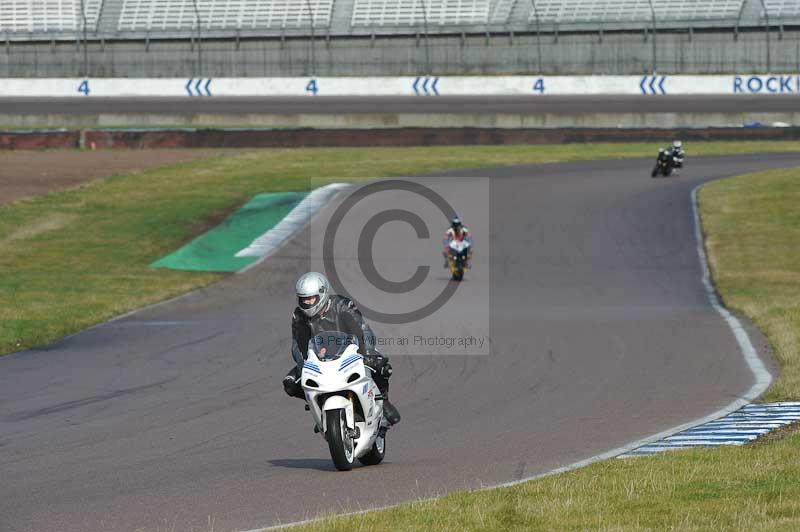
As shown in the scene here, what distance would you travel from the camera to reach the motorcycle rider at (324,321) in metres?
9.80

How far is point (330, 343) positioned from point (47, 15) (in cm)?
5656

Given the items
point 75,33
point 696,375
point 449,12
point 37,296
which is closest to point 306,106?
point 449,12

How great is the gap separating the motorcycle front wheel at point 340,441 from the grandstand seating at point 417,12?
49.8 metres

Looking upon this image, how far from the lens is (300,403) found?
13773 mm

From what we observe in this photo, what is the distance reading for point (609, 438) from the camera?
11555 mm

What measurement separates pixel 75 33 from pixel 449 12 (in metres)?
17.6

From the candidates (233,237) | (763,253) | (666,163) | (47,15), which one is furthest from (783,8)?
(47,15)

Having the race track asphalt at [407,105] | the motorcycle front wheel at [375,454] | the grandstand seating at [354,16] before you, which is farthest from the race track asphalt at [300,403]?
the grandstand seating at [354,16]

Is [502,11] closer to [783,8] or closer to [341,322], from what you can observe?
[783,8]

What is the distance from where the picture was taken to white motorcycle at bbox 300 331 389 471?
9516 millimetres

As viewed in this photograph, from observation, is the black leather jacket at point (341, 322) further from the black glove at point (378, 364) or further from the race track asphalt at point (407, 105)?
the race track asphalt at point (407, 105)

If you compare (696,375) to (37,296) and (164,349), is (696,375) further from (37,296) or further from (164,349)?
(37,296)

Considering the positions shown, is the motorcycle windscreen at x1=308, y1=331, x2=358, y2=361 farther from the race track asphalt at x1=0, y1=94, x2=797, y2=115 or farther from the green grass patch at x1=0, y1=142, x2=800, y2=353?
the race track asphalt at x1=0, y1=94, x2=797, y2=115

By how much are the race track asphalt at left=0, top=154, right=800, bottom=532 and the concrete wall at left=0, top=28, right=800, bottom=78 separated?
26308mm
